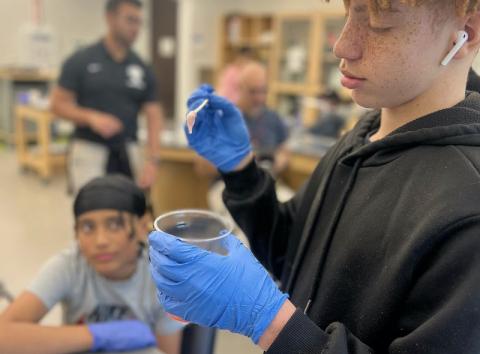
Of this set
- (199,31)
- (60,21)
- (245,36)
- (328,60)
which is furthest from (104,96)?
(60,21)

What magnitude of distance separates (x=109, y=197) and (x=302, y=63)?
17.1 ft

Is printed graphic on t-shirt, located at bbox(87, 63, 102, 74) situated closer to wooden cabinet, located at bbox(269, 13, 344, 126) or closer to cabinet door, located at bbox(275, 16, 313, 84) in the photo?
wooden cabinet, located at bbox(269, 13, 344, 126)

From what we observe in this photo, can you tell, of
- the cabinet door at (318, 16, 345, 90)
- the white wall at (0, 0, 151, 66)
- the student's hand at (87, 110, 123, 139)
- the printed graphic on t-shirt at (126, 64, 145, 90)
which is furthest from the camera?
the white wall at (0, 0, 151, 66)

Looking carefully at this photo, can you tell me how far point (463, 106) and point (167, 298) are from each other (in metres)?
0.49

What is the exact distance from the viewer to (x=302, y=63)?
6.11 meters

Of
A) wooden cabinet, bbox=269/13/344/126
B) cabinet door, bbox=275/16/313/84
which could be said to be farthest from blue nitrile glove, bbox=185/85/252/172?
cabinet door, bbox=275/16/313/84

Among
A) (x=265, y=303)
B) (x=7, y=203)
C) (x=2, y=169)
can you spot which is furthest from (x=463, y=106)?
(x=2, y=169)

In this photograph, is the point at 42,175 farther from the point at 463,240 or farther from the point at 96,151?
the point at 463,240

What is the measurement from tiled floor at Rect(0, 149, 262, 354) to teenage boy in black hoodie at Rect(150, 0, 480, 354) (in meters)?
1.78

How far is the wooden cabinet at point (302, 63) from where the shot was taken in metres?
5.75

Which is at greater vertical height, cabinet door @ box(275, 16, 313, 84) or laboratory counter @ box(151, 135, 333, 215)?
cabinet door @ box(275, 16, 313, 84)

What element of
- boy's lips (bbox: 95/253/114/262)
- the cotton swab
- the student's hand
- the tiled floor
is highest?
the cotton swab

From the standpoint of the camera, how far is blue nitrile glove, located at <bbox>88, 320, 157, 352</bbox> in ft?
3.58

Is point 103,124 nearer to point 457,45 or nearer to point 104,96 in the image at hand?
point 104,96
